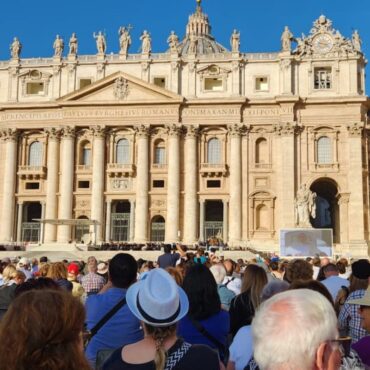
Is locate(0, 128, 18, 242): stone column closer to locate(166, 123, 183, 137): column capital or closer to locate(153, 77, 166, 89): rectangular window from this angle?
locate(153, 77, 166, 89): rectangular window

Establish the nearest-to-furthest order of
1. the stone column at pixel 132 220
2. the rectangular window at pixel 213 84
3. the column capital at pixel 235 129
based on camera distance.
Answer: the column capital at pixel 235 129
the stone column at pixel 132 220
the rectangular window at pixel 213 84

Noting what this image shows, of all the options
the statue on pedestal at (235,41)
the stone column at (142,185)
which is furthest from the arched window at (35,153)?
the statue on pedestal at (235,41)

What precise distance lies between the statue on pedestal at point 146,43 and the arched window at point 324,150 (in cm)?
1668

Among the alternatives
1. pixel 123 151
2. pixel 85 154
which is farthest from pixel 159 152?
pixel 85 154

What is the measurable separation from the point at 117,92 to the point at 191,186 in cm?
1028

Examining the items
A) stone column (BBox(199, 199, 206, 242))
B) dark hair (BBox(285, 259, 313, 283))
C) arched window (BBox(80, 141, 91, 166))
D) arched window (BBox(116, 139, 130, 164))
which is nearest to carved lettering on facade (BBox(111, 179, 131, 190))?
arched window (BBox(116, 139, 130, 164))

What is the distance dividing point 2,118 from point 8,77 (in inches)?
152

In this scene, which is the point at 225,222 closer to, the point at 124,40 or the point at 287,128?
the point at 287,128

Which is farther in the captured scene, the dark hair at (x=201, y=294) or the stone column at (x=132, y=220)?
the stone column at (x=132, y=220)

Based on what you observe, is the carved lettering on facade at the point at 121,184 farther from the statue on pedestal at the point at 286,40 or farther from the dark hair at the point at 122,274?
the dark hair at the point at 122,274

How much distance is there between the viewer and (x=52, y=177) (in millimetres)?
49344

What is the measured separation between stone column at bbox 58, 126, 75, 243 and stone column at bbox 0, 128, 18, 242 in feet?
14.2

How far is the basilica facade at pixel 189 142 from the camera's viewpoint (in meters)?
47.1

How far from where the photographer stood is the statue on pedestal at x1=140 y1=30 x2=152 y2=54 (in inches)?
1966
